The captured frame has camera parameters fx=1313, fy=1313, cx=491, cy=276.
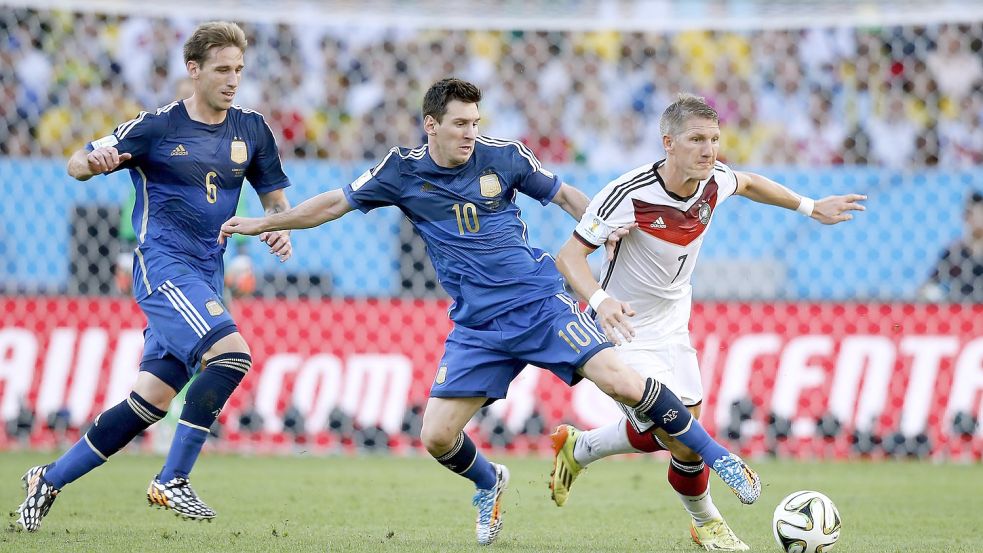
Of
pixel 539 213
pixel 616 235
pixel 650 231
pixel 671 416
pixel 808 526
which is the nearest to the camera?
pixel 808 526

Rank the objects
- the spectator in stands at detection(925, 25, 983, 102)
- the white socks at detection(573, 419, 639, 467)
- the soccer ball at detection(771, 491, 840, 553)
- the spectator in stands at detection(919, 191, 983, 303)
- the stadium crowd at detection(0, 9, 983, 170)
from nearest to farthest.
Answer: the soccer ball at detection(771, 491, 840, 553)
the white socks at detection(573, 419, 639, 467)
the spectator in stands at detection(919, 191, 983, 303)
the spectator in stands at detection(925, 25, 983, 102)
the stadium crowd at detection(0, 9, 983, 170)

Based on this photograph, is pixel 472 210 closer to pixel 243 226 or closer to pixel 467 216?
pixel 467 216

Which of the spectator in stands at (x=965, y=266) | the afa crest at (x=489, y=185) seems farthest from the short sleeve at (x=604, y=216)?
the spectator in stands at (x=965, y=266)

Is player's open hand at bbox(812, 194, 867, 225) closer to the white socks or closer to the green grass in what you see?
the white socks

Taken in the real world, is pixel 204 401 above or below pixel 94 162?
below

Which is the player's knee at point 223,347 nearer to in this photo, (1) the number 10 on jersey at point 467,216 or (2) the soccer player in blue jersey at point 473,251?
Answer: (2) the soccer player in blue jersey at point 473,251

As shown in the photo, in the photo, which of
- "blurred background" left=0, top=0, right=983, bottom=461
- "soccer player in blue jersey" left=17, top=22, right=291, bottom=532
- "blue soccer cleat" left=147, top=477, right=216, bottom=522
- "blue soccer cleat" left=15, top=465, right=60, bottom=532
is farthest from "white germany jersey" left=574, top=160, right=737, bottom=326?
"blurred background" left=0, top=0, right=983, bottom=461

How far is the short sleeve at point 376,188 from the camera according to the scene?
20.6ft

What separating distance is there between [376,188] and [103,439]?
72.9 inches

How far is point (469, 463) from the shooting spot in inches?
251

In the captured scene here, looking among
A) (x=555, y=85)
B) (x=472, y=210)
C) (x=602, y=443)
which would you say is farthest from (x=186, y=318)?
(x=555, y=85)

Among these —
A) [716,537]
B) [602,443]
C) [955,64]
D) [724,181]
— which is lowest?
[716,537]

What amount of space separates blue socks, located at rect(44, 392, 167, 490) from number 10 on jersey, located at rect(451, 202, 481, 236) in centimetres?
182

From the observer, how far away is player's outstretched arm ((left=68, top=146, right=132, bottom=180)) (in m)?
6.22
